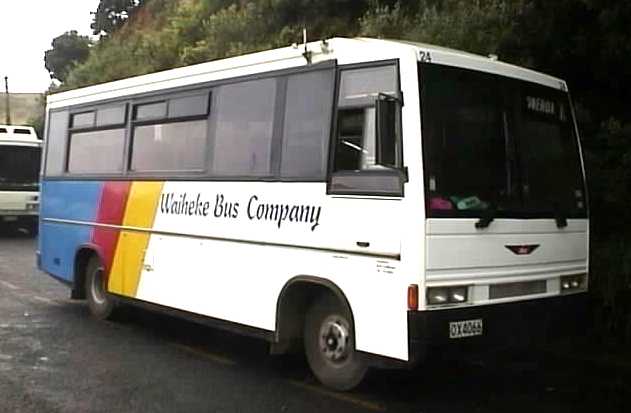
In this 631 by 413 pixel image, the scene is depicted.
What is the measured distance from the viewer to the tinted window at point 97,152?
30.1ft

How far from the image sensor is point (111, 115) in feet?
30.7

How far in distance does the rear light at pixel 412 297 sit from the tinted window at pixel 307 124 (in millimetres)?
1255

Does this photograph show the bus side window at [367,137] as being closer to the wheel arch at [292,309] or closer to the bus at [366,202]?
the bus at [366,202]

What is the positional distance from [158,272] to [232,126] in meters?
1.88

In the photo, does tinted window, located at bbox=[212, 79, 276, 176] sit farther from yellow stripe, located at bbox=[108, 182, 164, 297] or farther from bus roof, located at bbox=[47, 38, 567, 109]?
yellow stripe, located at bbox=[108, 182, 164, 297]

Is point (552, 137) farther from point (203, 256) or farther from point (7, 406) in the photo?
point (7, 406)

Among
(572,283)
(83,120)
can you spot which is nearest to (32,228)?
(83,120)

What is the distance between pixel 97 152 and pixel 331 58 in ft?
13.6

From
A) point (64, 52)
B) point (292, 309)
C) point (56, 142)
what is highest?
point (64, 52)

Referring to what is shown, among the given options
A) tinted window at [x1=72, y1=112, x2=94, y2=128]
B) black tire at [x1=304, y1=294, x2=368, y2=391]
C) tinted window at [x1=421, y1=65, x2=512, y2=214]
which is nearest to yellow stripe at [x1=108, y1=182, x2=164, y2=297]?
tinted window at [x1=72, y1=112, x2=94, y2=128]

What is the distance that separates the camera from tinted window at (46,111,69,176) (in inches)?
405

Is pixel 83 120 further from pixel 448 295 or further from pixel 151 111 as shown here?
pixel 448 295

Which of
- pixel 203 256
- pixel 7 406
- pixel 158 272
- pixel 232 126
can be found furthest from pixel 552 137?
pixel 7 406

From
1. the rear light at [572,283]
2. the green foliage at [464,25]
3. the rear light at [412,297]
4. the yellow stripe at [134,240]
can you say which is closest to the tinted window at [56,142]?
the yellow stripe at [134,240]
